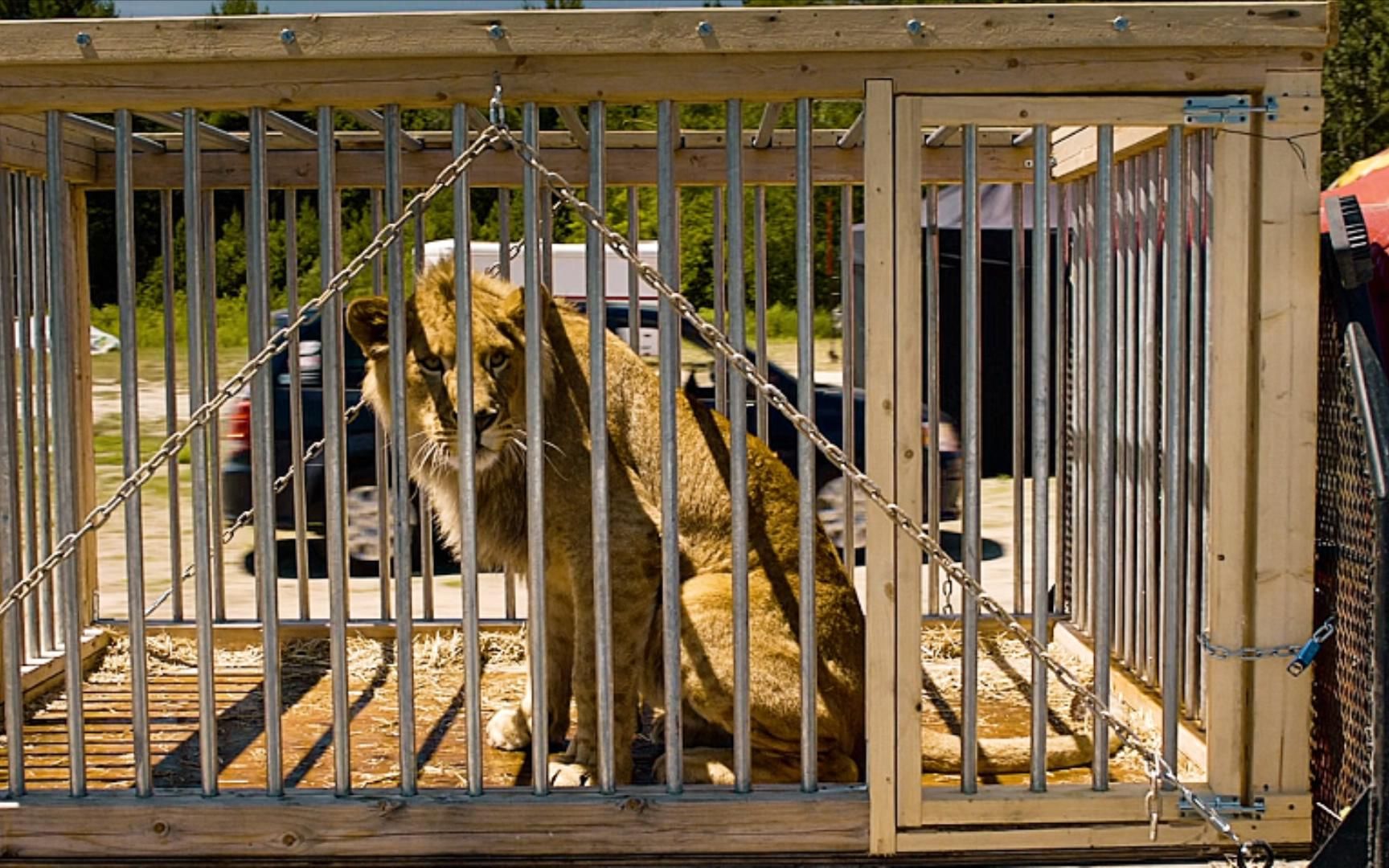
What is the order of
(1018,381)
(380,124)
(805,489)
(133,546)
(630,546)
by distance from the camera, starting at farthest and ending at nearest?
(1018,381) → (380,124) → (630,546) → (133,546) → (805,489)

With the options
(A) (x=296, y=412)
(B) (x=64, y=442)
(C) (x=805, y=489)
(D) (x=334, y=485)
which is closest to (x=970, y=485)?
(C) (x=805, y=489)

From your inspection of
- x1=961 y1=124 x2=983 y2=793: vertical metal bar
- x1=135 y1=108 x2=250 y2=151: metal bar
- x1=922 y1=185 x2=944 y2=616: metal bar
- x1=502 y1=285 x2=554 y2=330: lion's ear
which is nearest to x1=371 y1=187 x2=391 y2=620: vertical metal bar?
x1=135 y1=108 x2=250 y2=151: metal bar

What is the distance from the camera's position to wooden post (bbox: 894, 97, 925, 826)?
471cm

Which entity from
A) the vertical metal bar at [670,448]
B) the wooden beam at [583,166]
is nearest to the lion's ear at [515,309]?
the vertical metal bar at [670,448]

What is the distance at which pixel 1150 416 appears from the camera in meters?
5.84

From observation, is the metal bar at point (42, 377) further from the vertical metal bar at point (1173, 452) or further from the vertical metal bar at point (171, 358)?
the vertical metal bar at point (1173, 452)

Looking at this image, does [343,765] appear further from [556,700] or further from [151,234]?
[151,234]

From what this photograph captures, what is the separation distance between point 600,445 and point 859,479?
29.2 inches

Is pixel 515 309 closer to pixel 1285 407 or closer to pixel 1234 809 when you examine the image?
pixel 1285 407

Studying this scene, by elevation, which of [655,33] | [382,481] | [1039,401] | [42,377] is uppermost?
[655,33]

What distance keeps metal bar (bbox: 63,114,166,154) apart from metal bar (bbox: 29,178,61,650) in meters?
0.42

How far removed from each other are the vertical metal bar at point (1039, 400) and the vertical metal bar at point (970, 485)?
17 cm

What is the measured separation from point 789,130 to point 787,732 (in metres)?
3.10

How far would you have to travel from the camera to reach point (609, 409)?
560 cm
